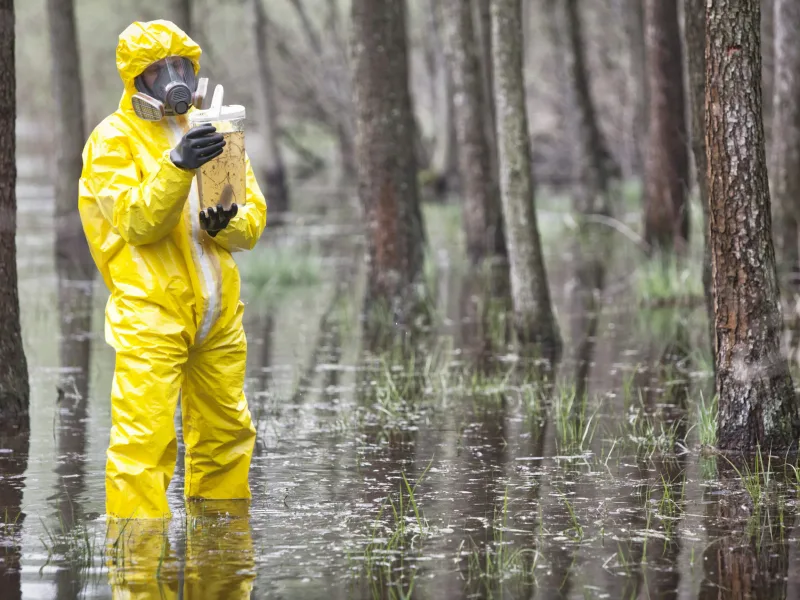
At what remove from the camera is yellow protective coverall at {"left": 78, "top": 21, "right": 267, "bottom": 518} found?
18.3 ft

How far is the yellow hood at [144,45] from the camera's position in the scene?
221 inches

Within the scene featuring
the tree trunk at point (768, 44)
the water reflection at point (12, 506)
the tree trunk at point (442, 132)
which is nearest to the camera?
the water reflection at point (12, 506)

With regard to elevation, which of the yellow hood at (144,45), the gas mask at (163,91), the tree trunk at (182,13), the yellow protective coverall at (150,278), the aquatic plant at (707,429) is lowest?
the aquatic plant at (707,429)

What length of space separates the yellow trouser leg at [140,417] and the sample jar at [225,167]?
1.91ft

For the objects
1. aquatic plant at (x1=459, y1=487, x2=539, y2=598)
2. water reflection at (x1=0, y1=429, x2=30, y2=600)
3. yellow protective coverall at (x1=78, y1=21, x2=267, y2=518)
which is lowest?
aquatic plant at (x1=459, y1=487, x2=539, y2=598)

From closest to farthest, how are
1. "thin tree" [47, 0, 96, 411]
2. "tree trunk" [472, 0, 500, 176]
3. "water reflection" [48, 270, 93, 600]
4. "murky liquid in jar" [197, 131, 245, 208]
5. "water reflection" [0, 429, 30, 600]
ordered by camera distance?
"water reflection" [0, 429, 30, 600], "water reflection" [48, 270, 93, 600], "murky liquid in jar" [197, 131, 245, 208], "tree trunk" [472, 0, 500, 176], "thin tree" [47, 0, 96, 411]

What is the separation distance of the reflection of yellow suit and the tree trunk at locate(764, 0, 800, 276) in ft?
25.9

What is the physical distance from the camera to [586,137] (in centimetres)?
2536

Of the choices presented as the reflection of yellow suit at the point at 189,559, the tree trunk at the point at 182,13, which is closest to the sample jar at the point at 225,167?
the reflection of yellow suit at the point at 189,559

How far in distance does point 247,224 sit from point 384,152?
6.97 metres

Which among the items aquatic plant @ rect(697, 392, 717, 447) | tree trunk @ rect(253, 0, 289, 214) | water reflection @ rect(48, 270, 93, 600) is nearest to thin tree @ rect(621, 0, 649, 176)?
tree trunk @ rect(253, 0, 289, 214)

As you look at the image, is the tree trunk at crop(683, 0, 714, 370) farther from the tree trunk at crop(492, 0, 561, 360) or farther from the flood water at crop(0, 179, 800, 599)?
the tree trunk at crop(492, 0, 561, 360)

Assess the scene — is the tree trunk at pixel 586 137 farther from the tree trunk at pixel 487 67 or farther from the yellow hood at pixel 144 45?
the yellow hood at pixel 144 45

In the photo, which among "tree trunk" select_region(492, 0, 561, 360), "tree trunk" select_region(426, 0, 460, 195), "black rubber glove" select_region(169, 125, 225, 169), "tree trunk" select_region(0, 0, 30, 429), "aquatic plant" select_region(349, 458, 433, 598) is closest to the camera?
"aquatic plant" select_region(349, 458, 433, 598)
